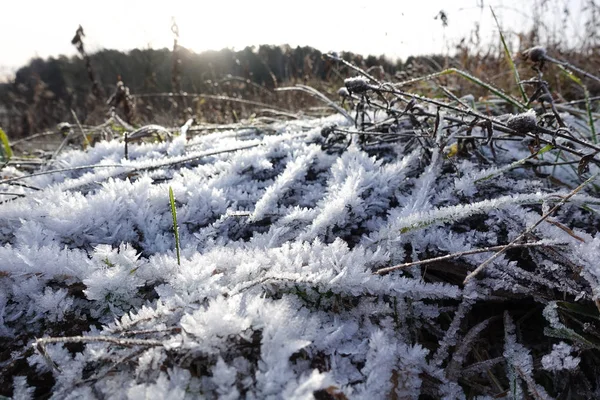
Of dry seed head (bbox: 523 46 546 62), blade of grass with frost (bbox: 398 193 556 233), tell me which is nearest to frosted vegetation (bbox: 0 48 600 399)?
blade of grass with frost (bbox: 398 193 556 233)

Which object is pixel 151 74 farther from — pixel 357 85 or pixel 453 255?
pixel 453 255

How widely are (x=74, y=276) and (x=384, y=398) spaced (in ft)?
1.96

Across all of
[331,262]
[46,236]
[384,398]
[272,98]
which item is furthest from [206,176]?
[272,98]

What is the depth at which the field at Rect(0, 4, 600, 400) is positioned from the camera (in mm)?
532

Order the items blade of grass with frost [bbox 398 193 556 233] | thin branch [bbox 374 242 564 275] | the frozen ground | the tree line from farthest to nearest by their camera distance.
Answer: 1. the tree line
2. blade of grass with frost [bbox 398 193 556 233]
3. thin branch [bbox 374 242 564 275]
4. the frozen ground

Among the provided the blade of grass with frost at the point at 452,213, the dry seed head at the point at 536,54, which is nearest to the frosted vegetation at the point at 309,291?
the blade of grass with frost at the point at 452,213

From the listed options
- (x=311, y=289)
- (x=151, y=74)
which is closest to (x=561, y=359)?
(x=311, y=289)

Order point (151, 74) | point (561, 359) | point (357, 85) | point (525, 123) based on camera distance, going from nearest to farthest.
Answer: point (561, 359)
point (525, 123)
point (357, 85)
point (151, 74)

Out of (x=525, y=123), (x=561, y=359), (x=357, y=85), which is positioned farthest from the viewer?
(x=357, y=85)

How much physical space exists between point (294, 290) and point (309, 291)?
27 mm

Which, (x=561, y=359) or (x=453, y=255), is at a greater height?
A: (x=453, y=255)

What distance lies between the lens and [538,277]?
2.44 ft

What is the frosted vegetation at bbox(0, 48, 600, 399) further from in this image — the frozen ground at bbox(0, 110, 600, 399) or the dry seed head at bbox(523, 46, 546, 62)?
the dry seed head at bbox(523, 46, 546, 62)

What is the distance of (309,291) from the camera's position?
2.20 feet
